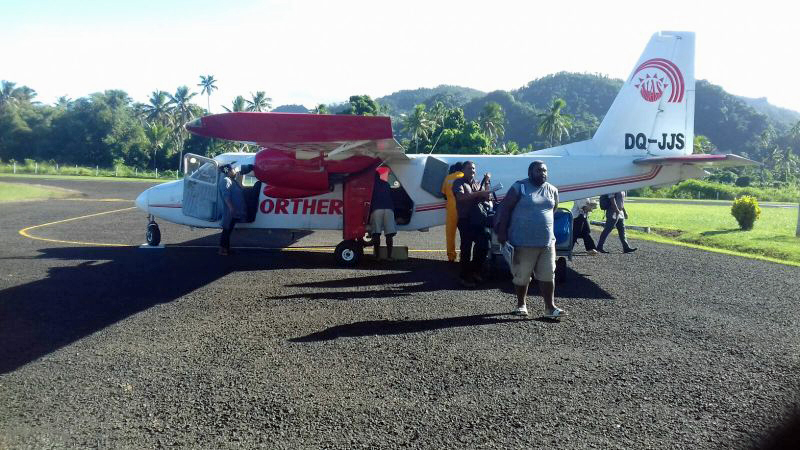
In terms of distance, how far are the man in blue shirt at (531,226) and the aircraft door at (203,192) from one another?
7672 mm

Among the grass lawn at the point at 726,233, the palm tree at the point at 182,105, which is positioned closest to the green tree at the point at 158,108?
the palm tree at the point at 182,105

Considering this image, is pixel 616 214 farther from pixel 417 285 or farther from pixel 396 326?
pixel 396 326

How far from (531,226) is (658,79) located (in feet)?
23.6

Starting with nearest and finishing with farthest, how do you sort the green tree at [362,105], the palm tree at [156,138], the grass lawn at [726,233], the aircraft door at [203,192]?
the aircraft door at [203,192], the grass lawn at [726,233], the green tree at [362,105], the palm tree at [156,138]

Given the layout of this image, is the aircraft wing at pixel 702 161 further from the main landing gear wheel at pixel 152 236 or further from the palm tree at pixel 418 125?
the palm tree at pixel 418 125

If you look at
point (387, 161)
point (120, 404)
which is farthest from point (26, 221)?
point (120, 404)

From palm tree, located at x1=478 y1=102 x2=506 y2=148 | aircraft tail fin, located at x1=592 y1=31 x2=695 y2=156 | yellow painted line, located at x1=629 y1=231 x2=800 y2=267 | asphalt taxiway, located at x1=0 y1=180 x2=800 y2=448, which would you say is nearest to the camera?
asphalt taxiway, located at x1=0 y1=180 x2=800 y2=448

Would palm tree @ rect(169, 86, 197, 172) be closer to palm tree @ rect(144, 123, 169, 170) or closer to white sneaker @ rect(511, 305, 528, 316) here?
palm tree @ rect(144, 123, 169, 170)

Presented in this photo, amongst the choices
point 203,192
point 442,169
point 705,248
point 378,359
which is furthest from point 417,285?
point 705,248

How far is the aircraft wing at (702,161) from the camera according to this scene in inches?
444

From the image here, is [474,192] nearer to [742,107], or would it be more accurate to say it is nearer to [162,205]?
[162,205]

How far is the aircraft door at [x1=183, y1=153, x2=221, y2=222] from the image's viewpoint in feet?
42.0

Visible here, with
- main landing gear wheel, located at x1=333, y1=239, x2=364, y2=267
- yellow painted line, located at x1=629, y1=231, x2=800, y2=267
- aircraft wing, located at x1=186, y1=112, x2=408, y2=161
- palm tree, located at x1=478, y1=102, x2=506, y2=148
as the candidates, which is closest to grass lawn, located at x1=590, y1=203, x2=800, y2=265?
yellow painted line, located at x1=629, y1=231, x2=800, y2=267

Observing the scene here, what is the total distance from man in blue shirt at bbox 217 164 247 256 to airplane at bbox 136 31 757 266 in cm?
42
